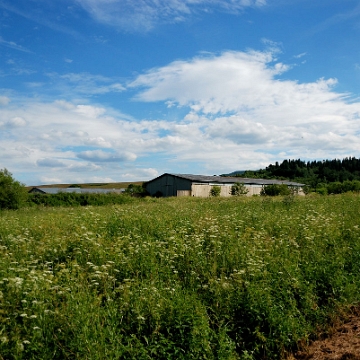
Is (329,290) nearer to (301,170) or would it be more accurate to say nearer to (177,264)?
(177,264)

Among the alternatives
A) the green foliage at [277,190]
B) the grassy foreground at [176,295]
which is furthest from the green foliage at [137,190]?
the grassy foreground at [176,295]

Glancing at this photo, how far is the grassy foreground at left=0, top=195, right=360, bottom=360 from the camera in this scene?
4.69m

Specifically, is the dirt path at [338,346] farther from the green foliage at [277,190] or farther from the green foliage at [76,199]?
the green foliage at [277,190]

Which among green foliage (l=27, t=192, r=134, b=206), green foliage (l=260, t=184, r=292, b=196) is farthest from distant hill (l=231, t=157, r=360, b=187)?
green foliage (l=27, t=192, r=134, b=206)

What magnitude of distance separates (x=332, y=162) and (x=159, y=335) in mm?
118281

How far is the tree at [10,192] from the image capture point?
102 feet

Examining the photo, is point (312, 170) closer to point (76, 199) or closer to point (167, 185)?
point (167, 185)

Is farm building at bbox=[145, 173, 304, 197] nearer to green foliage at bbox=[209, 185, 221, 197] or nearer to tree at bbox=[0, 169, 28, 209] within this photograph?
green foliage at bbox=[209, 185, 221, 197]

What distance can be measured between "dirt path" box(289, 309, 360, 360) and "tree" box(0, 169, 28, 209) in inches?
1204

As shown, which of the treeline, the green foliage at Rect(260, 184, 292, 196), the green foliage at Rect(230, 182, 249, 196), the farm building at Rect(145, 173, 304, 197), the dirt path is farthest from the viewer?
the treeline

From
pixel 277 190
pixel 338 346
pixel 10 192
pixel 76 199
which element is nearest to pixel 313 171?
pixel 277 190

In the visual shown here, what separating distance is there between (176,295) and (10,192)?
29.5 meters

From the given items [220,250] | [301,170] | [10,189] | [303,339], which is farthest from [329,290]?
[301,170]

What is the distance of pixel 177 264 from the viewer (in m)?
7.27
